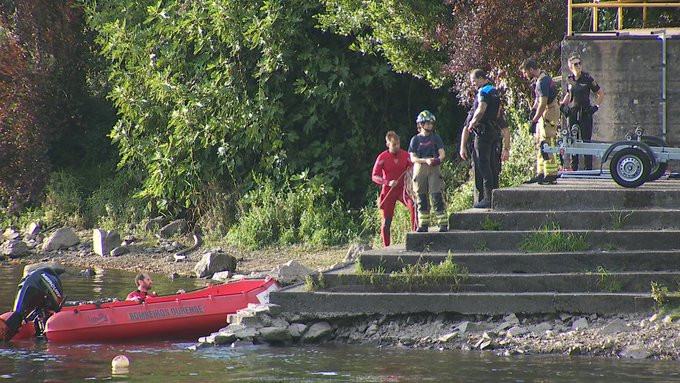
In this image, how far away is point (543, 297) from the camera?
12703 millimetres

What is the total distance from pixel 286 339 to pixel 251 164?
459 inches

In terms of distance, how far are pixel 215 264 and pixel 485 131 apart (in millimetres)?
7120

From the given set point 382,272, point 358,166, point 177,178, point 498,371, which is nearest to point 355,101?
point 358,166

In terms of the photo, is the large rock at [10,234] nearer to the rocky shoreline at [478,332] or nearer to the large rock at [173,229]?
the large rock at [173,229]

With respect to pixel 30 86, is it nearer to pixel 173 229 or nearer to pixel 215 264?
pixel 173 229

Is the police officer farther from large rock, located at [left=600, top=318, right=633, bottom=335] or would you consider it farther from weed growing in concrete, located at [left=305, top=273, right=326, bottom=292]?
weed growing in concrete, located at [left=305, top=273, right=326, bottom=292]

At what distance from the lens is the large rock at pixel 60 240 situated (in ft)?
81.0

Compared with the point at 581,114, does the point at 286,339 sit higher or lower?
lower

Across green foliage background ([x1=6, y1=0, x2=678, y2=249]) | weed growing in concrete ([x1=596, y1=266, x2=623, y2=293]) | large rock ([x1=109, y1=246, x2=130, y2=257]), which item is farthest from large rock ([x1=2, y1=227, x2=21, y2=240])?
weed growing in concrete ([x1=596, y1=266, x2=623, y2=293])

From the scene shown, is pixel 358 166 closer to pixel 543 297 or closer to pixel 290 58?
pixel 290 58

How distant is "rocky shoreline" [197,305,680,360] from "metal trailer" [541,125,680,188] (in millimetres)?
2275

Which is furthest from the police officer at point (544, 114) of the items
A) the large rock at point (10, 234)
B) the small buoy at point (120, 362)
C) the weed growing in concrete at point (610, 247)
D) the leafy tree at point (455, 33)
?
the large rock at point (10, 234)

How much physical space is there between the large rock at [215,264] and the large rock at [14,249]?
231 inches

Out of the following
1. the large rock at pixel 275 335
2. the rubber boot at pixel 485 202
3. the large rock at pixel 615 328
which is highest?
the rubber boot at pixel 485 202
